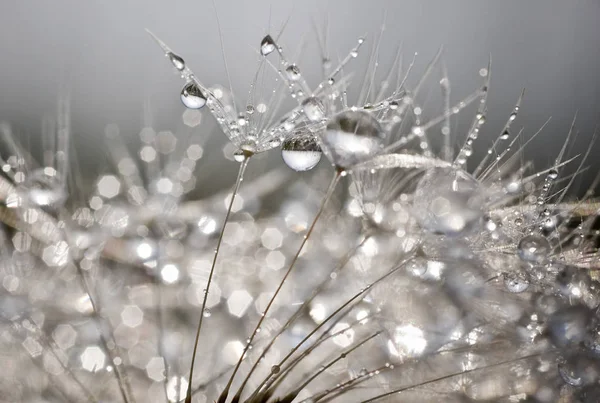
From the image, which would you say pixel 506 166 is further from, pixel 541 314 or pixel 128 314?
pixel 128 314

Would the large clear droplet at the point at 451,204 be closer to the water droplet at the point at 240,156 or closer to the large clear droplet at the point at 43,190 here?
the water droplet at the point at 240,156

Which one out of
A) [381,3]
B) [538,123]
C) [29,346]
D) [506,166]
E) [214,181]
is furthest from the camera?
[381,3]

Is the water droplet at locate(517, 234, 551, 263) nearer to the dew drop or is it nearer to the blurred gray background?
the dew drop

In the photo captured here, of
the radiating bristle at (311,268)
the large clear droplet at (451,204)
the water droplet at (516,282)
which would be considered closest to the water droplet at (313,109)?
the radiating bristle at (311,268)

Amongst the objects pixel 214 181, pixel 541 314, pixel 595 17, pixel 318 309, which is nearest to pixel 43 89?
pixel 214 181

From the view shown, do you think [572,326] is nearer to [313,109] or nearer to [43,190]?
[313,109]

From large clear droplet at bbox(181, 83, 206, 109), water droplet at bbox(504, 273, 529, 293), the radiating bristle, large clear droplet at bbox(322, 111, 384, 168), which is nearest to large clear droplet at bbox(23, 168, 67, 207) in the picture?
the radiating bristle
